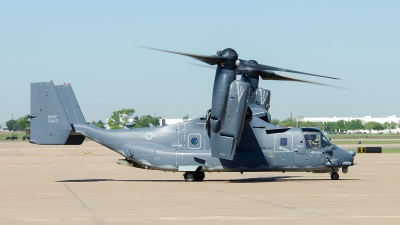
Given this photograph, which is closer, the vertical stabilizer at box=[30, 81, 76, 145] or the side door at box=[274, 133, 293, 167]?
the side door at box=[274, 133, 293, 167]

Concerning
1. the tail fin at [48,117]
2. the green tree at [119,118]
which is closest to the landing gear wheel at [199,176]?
the tail fin at [48,117]

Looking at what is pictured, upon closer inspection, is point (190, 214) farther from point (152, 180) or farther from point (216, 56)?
point (152, 180)

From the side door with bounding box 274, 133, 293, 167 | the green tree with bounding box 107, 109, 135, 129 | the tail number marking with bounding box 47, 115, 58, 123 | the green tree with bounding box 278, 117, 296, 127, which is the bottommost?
the side door with bounding box 274, 133, 293, 167

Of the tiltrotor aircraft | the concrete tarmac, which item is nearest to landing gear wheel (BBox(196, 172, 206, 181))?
the tiltrotor aircraft

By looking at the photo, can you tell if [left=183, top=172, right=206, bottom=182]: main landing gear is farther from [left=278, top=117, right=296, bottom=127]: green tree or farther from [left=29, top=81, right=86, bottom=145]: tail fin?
[left=278, top=117, right=296, bottom=127]: green tree

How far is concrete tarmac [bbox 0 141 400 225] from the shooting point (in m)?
16.1

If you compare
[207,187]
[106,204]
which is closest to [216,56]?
[207,187]

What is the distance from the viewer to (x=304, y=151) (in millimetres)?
28938

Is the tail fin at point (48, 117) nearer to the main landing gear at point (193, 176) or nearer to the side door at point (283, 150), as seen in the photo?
the main landing gear at point (193, 176)

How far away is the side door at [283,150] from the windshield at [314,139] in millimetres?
792

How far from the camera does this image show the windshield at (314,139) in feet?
95.6

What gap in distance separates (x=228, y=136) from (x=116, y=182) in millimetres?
5889

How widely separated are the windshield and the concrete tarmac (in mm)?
1688

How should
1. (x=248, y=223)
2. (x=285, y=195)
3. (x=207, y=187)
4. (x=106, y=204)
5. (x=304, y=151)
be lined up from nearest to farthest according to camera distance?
(x=248, y=223), (x=106, y=204), (x=285, y=195), (x=207, y=187), (x=304, y=151)
